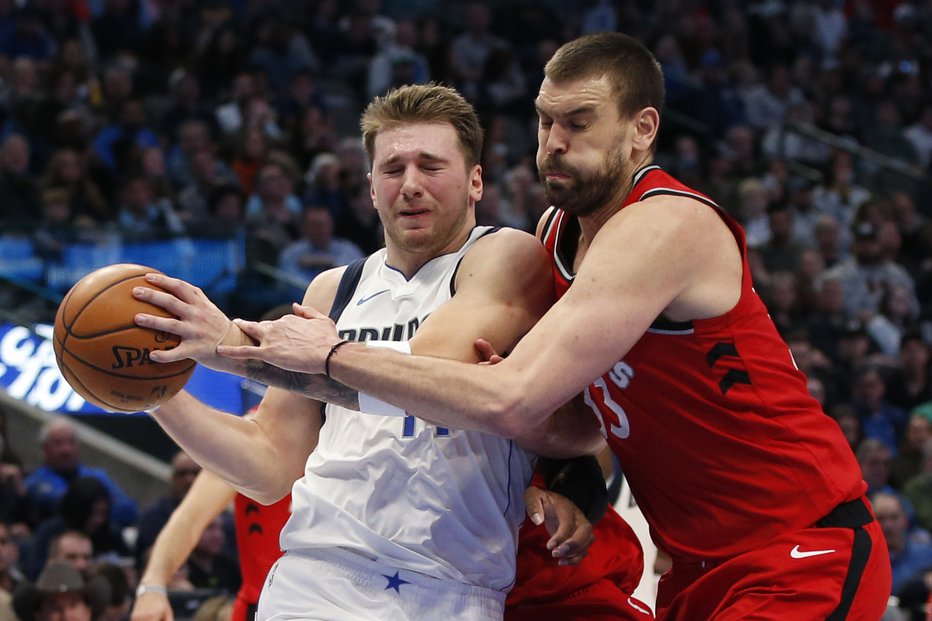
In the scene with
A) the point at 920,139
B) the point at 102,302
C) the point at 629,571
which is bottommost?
the point at 920,139

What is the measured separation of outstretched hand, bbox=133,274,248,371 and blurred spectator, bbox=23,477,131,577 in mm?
5140

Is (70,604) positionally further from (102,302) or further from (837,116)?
(837,116)

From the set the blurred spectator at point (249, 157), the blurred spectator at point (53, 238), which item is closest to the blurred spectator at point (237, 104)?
the blurred spectator at point (249, 157)

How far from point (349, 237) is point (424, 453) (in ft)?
26.1

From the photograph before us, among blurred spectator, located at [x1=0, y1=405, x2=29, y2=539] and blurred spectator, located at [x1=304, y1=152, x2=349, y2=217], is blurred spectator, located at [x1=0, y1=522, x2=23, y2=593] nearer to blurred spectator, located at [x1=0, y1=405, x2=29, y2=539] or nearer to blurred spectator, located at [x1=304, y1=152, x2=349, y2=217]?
blurred spectator, located at [x1=0, y1=405, x2=29, y2=539]

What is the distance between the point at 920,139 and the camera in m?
16.9

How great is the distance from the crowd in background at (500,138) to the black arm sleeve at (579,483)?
4719mm

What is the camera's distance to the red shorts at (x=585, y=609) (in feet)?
13.3

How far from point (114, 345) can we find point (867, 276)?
10915mm

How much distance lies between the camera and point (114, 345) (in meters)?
3.41

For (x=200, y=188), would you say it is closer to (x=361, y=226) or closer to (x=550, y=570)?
(x=361, y=226)

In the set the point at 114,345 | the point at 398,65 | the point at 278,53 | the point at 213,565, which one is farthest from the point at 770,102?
the point at 114,345

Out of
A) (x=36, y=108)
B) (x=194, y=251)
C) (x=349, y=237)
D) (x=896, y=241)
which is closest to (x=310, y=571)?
(x=194, y=251)

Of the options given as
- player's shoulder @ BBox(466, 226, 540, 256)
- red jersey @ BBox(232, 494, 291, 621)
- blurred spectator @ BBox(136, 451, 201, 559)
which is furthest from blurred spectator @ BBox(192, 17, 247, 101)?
player's shoulder @ BBox(466, 226, 540, 256)
